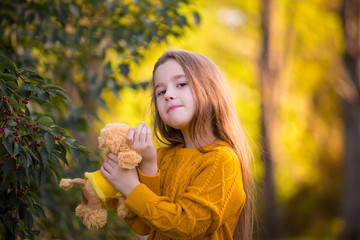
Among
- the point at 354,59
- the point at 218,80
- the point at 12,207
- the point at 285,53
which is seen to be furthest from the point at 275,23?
the point at 12,207

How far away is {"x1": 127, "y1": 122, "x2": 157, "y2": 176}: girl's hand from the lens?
171 cm

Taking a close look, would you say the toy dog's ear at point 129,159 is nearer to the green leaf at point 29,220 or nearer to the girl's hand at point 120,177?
the girl's hand at point 120,177

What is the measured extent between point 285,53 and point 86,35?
7.44 meters

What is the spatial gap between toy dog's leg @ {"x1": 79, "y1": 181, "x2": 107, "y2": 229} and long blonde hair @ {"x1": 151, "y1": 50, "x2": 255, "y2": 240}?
0.52 meters

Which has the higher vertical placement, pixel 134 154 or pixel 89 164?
pixel 134 154

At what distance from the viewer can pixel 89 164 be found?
2.81 metres

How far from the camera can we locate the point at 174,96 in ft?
5.87

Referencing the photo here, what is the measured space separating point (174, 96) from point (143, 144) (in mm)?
252

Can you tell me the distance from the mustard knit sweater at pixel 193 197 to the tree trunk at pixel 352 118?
21.7ft

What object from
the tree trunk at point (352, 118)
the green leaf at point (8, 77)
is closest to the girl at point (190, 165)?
the green leaf at point (8, 77)

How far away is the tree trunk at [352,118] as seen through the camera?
25.4 feet

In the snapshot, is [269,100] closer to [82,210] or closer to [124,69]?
[124,69]

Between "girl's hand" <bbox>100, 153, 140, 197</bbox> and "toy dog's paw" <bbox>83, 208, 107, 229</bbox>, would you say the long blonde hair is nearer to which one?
"girl's hand" <bbox>100, 153, 140, 197</bbox>

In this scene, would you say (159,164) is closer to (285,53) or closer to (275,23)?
(275,23)
